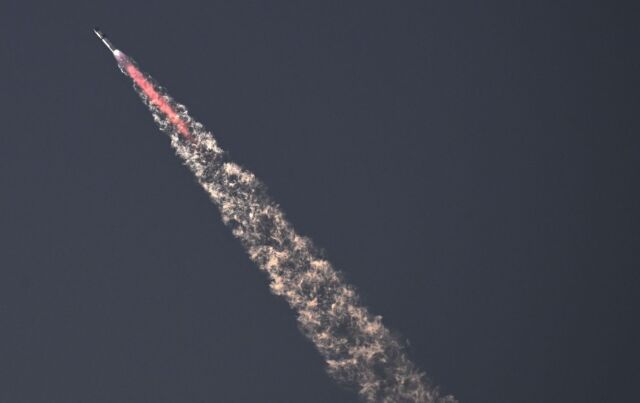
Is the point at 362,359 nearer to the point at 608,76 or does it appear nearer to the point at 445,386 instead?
the point at 445,386

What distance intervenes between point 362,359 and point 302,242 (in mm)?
8569

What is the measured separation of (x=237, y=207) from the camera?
52.4 meters

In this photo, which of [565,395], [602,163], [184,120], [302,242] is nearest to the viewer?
[184,120]

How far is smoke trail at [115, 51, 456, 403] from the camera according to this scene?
52094 mm

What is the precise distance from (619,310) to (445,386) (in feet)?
46.7

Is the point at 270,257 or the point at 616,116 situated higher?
the point at 616,116

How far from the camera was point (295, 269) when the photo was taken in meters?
52.6

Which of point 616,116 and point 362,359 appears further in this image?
point 616,116

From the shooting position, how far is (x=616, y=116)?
2470 inches

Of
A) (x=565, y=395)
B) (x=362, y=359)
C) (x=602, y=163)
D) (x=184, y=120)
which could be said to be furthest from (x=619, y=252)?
(x=184, y=120)

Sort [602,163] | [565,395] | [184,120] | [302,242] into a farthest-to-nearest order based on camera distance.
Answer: [602,163] → [565,395] → [302,242] → [184,120]

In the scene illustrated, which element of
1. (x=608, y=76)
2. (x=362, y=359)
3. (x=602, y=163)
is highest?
(x=608, y=76)

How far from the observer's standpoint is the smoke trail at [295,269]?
171 feet

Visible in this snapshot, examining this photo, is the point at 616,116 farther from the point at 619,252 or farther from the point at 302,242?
the point at 302,242
